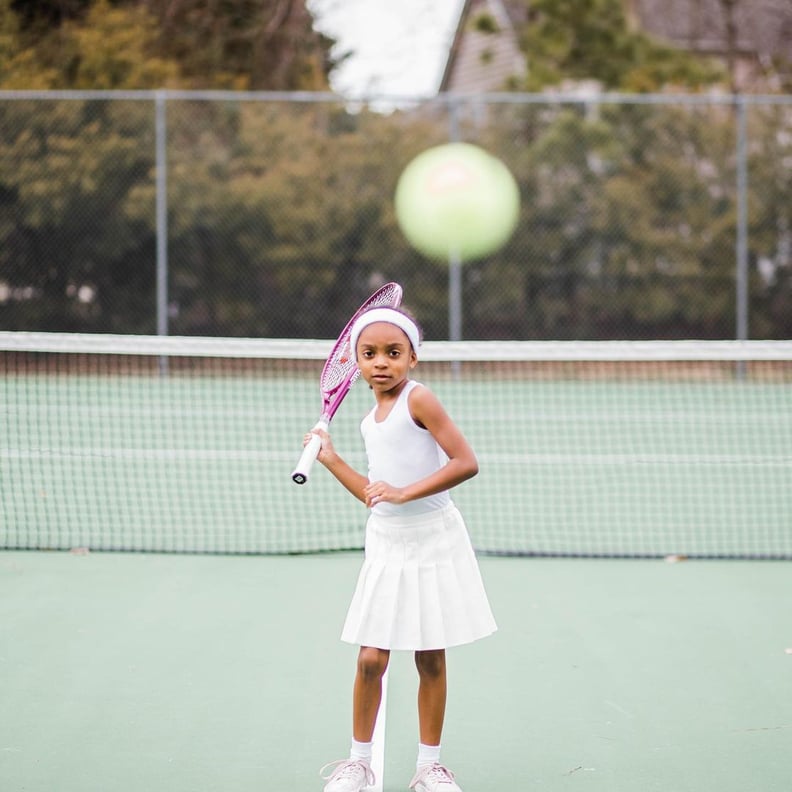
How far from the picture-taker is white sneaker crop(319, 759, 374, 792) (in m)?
2.83

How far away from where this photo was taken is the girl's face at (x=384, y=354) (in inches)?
110

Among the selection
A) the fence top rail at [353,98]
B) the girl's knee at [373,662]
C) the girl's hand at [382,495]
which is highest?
the fence top rail at [353,98]

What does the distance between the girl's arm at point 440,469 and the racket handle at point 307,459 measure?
0.52 feet

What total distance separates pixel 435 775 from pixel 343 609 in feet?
5.48

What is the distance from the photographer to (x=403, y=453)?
283 cm

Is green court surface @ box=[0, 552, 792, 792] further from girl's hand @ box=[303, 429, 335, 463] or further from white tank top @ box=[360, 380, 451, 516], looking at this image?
girl's hand @ box=[303, 429, 335, 463]

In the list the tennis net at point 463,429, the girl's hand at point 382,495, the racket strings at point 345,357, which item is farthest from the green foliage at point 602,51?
the girl's hand at point 382,495

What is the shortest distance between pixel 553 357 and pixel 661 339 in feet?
25.1

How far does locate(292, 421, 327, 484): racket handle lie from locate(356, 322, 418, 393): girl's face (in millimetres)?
188

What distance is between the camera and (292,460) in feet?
26.4

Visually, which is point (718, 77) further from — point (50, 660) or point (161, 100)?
point (50, 660)

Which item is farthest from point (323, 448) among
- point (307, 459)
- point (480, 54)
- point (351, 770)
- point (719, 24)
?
point (719, 24)

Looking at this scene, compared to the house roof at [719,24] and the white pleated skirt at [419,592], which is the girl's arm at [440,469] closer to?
the white pleated skirt at [419,592]

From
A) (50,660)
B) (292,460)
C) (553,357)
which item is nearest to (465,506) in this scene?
(553,357)
